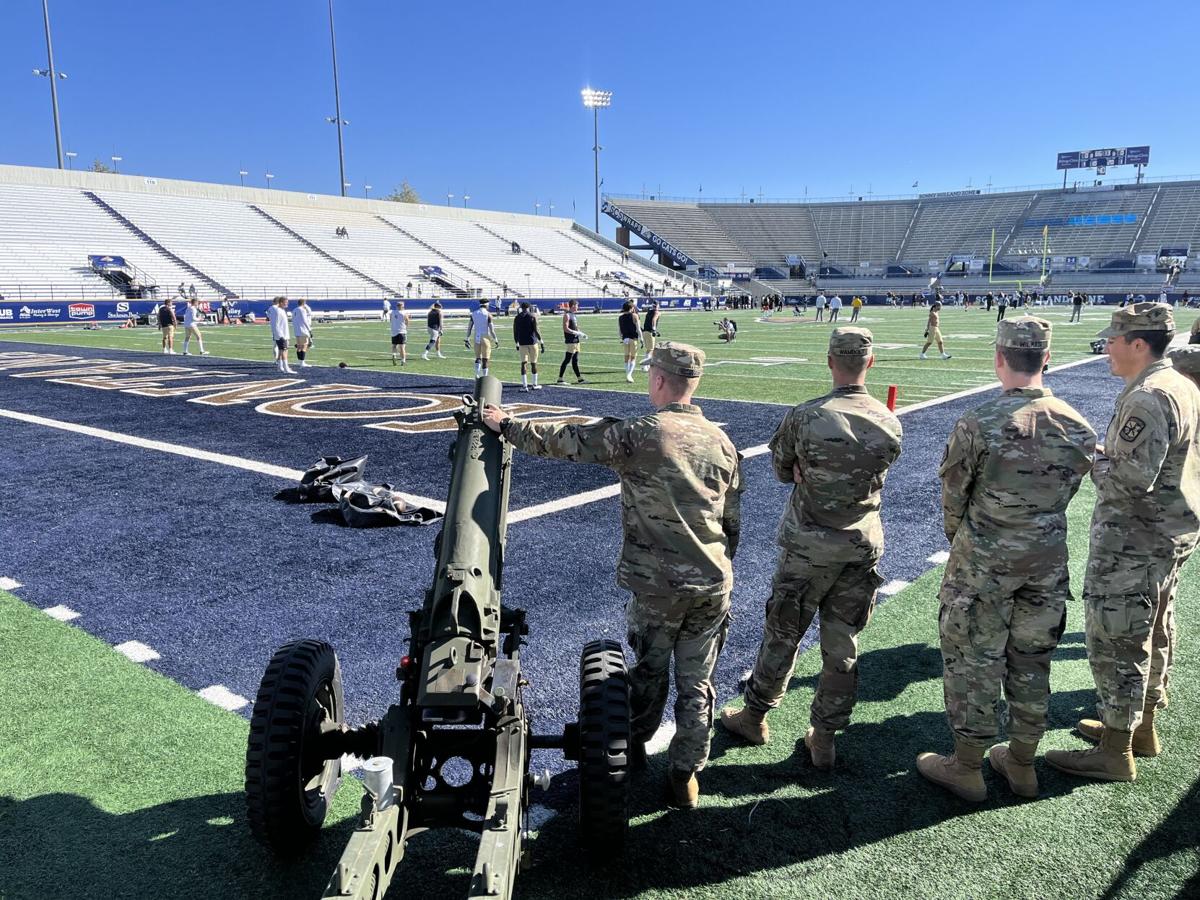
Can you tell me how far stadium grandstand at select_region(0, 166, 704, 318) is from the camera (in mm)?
45844

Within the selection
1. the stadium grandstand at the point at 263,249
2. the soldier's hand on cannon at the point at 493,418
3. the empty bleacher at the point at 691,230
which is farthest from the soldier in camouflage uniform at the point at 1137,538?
the empty bleacher at the point at 691,230

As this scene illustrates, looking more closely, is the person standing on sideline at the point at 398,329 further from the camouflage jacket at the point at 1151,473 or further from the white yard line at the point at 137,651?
the camouflage jacket at the point at 1151,473

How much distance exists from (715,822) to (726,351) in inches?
868

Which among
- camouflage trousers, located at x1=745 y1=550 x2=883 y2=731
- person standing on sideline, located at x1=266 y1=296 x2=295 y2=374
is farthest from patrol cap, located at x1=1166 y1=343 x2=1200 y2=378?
person standing on sideline, located at x1=266 y1=296 x2=295 y2=374

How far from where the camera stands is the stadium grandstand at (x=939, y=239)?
77.5 meters

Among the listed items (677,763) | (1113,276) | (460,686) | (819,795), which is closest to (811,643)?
(819,795)

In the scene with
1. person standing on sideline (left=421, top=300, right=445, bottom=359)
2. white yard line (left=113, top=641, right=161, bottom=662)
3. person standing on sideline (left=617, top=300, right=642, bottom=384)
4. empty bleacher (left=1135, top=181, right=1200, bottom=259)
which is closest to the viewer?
white yard line (left=113, top=641, right=161, bottom=662)

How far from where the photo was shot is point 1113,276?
2960 inches

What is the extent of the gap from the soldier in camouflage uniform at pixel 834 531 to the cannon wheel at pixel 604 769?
1077 mm

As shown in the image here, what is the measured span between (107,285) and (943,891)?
5164 cm

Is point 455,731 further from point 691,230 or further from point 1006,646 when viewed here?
point 691,230

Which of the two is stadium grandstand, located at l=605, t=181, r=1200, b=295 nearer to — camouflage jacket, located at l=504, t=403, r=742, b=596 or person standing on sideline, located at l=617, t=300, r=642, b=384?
person standing on sideline, located at l=617, t=300, r=642, b=384

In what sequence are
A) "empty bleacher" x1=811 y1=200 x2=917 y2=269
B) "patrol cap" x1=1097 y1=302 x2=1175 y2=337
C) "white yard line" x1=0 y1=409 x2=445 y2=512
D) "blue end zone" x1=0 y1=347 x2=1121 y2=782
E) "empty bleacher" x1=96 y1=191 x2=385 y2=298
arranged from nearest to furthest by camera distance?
"patrol cap" x1=1097 y1=302 x2=1175 y2=337, "blue end zone" x1=0 y1=347 x2=1121 y2=782, "white yard line" x1=0 y1=409 x2=445 y2=512, "empty bleacher" x1=96 y1=191 x2=385 y2=298, "empty bleacher" x1=811 y1=200 x2=917 y2=269

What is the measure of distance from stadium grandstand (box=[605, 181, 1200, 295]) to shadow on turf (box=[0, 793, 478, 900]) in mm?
81686
